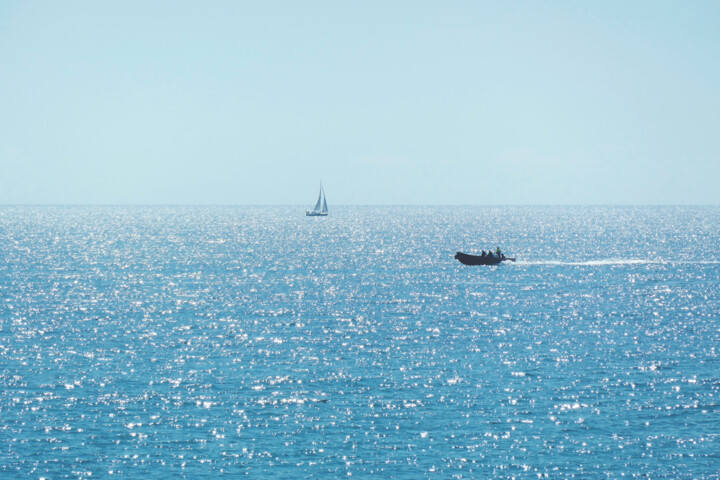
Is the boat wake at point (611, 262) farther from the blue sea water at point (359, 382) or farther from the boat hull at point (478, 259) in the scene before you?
the blue sea water at point (359, 382)

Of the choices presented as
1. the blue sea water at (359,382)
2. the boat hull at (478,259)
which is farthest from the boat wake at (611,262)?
the blue sea water at (359,382)

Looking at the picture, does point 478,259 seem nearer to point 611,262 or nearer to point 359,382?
point 611,262

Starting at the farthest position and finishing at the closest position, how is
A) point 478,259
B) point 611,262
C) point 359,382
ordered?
point 611,262 → point 478,259 → point 359,382

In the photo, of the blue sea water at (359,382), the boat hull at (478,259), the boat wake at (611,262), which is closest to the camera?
the blue sea water at (359,382)

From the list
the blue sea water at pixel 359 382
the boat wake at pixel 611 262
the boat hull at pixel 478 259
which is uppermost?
the boat hull at pixel 478 259

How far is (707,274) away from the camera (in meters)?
147

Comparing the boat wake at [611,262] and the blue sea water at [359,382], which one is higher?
the boat wake at [611,262]

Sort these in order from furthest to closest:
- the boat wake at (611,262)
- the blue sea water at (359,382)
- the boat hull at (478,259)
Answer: the boat wake at (611,262) → the boat hull at (478,259) → the blue sea water at (359,382)

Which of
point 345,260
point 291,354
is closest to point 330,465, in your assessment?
point 291,354

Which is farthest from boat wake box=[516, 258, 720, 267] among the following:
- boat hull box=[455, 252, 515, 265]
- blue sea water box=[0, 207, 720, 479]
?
blue sea water box=[0, 207, 720, 479]

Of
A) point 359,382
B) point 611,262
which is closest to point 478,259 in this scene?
point 611,262

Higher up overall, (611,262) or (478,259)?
(478,259)

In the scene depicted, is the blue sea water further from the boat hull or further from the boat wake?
the boat wake

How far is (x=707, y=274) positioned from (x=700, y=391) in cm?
9217
